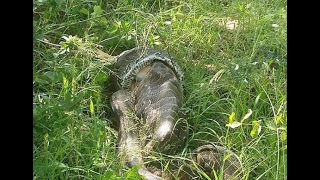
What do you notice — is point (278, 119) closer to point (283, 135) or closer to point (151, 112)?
point (283, 135)

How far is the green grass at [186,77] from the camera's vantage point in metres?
3.05

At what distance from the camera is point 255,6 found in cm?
522

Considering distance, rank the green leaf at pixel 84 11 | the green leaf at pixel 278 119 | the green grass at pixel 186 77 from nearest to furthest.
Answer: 1. the green grass at pixel 186 77
2. the green leaf at pixel 278 119
3. the green leaf at pixel 84 11

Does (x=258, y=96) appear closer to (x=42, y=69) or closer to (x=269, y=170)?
(x=269, y=170)

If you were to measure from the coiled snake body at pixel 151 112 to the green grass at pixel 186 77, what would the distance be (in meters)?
0.09

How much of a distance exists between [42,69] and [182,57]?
139cm

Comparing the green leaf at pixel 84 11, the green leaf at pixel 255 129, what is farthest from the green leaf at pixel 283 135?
the green leaf at pixel 84 11

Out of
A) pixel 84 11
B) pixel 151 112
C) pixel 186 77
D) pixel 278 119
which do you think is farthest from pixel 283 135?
pixel 84 11

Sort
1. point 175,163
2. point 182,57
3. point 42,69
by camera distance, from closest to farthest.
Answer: point 175,163
point 42,69
point 182,57

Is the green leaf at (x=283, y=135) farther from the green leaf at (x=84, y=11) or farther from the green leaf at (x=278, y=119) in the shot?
the green leaf at (x=84, y=11)

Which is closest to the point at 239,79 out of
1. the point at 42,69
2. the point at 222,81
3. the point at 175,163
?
the point at 222,81

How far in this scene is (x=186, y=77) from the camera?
4.43 metres

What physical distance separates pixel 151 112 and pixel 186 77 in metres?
0.88
